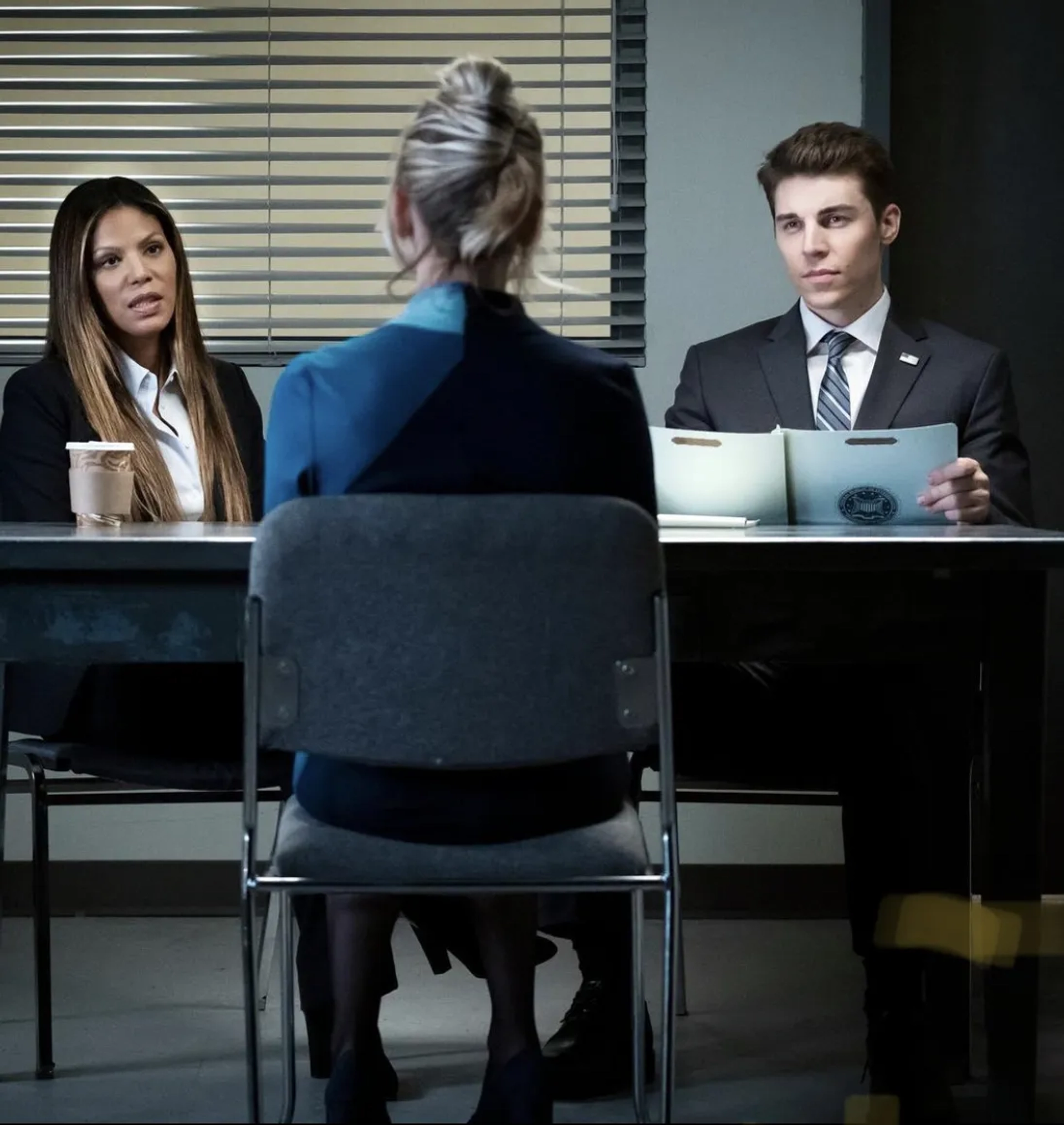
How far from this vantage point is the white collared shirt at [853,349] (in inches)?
115

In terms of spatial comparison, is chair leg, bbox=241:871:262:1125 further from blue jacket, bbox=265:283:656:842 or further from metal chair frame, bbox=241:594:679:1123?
blue jacket, bbox=265:283:656:842

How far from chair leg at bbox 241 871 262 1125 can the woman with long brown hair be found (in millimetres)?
1020

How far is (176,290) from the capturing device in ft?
9.52

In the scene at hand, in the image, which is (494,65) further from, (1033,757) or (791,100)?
(791,100)

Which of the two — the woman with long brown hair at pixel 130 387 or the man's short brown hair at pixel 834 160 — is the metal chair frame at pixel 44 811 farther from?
the man's short brown hair at pixel 834 160

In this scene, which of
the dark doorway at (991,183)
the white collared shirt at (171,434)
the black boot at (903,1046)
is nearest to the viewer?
the black boot at (903,1046)

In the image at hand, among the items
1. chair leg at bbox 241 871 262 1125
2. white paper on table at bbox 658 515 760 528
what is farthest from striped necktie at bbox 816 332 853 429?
chair leg at bbox 241 871 262 1125

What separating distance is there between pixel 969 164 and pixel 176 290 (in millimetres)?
1777

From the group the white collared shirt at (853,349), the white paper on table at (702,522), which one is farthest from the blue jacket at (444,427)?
the white collared shirt at (853,349)

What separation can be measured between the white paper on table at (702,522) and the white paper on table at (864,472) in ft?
0.33

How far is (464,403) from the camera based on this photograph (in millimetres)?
1577

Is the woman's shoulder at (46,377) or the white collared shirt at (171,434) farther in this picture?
the white collared shirt at (171,434)

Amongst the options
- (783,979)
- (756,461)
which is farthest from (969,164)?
(783,979)

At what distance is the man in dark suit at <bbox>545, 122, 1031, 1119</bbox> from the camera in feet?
7.30
